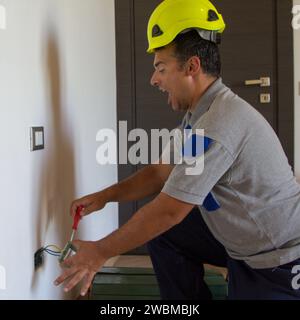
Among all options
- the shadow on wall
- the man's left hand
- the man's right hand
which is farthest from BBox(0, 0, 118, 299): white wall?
the man's left hand

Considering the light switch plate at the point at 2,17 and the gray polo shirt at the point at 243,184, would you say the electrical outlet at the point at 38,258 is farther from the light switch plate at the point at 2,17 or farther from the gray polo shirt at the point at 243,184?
the light switch plate at the point at 2,17

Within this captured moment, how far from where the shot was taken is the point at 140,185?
5.69ft

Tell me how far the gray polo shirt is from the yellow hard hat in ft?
0.62

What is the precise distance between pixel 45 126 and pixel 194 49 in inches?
22.5

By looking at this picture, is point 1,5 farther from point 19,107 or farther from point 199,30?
point 199,30

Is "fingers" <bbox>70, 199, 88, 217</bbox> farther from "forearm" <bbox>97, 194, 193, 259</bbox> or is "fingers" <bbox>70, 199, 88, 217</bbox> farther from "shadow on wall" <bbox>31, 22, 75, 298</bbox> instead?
"forearm" <bbox>97, 194, 193, 259</bbox>

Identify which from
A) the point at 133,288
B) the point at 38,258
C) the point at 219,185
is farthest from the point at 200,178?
the point at 133,288

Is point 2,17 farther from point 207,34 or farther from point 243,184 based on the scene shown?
point 243,184

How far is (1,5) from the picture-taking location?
1244 mm

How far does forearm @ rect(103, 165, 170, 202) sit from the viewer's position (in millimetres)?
1702

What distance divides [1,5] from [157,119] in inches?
65.7

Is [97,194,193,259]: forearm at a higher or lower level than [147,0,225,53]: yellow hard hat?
lower

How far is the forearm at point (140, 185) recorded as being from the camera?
5.58ft
